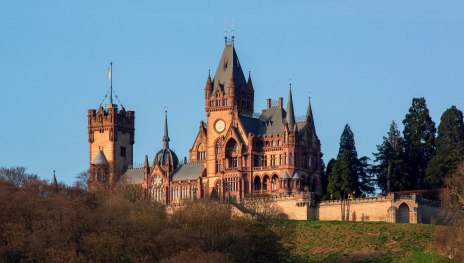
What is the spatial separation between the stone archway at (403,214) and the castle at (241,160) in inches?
92.4

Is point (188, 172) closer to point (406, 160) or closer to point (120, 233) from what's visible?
point (406, 160)

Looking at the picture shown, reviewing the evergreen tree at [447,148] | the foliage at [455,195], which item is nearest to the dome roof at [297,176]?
the evergreen tree at [447,148]

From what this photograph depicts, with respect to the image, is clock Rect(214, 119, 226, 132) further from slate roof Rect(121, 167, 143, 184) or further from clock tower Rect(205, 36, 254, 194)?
slate roof Rect(121, 167, 143, 184)

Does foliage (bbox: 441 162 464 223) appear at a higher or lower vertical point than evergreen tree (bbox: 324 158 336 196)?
lower

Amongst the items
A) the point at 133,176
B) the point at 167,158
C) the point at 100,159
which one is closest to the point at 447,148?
the point at 167,158

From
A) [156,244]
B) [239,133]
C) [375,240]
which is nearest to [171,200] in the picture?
[239,133]

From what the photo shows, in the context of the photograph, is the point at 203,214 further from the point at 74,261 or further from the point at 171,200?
the point at 171,200

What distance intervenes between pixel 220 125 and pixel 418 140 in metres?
17.1

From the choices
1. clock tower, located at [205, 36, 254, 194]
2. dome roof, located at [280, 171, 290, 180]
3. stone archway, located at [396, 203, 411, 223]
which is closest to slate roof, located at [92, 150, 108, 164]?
clock tower, located at [205, 36, 254, 194]

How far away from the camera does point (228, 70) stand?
143125mm

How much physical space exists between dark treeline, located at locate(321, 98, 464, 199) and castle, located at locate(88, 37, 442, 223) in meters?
2.53

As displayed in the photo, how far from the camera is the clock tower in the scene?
141250 mm

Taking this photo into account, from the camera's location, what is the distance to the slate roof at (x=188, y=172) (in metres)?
143

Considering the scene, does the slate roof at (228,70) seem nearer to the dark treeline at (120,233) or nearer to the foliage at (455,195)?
the foliage at (455,195)
